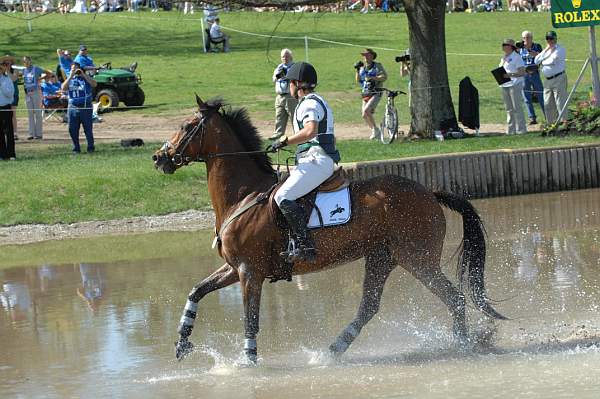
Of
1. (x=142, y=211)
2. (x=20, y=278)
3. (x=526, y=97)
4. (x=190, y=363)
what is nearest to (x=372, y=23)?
(x=526, y=97)

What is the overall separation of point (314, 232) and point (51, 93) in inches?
816

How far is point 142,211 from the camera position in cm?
1773

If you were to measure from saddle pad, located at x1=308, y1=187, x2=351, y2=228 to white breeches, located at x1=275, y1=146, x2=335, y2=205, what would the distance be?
0.49ft

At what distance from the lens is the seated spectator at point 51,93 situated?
95.0ft

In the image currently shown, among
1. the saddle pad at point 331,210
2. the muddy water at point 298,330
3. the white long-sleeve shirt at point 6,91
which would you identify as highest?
the white long-sleeve shirt at point 6,91

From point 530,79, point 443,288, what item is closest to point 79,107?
point 530,79

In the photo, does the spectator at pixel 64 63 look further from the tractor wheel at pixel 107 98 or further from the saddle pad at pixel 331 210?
the saddle pad at pixel 331 210

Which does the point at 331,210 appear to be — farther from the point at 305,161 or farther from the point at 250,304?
the point at 250,304

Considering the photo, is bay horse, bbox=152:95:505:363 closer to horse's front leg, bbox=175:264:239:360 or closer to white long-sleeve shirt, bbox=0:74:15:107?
horse's front leg, bbox=175:264:239:360

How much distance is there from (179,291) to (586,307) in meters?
4.51

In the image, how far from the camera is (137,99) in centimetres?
3123

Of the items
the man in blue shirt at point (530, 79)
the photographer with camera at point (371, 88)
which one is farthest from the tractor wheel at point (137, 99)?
the man in blue shirt at point (530, 79)

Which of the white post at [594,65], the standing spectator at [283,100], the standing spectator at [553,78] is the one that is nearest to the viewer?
the white post at [594,65]

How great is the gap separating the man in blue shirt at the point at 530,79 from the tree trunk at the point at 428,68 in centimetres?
326
